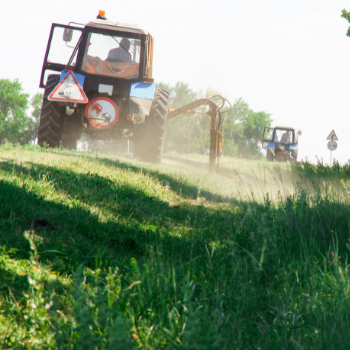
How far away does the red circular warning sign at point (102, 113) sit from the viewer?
7617 mm

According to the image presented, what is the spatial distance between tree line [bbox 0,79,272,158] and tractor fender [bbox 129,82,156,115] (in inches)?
1076

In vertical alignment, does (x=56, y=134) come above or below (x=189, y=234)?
above

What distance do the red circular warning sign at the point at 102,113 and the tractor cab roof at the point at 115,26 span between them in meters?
1.77

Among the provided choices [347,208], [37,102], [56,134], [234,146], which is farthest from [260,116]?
[347,208]

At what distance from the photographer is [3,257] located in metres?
2.15

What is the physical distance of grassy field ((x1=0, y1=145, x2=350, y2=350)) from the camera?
4.94 feet

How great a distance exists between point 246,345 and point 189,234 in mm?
1847

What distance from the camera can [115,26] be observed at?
26.9 feet

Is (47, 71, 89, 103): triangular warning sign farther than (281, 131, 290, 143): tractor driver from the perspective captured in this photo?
No

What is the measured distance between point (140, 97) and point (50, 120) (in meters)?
2.29

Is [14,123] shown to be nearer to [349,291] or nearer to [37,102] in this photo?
[37,102]

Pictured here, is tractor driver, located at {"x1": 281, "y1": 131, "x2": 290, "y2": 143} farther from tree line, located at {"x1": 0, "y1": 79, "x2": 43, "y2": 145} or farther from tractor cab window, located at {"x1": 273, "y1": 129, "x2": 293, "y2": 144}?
tree line, located at {"x1": 0, "y1": 79, "x2": 43, "y2": 145}

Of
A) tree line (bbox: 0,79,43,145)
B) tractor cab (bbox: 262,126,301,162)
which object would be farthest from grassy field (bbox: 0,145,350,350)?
tree line (bbox: 0,79,43,145)

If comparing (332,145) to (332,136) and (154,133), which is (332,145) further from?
(154,133)
